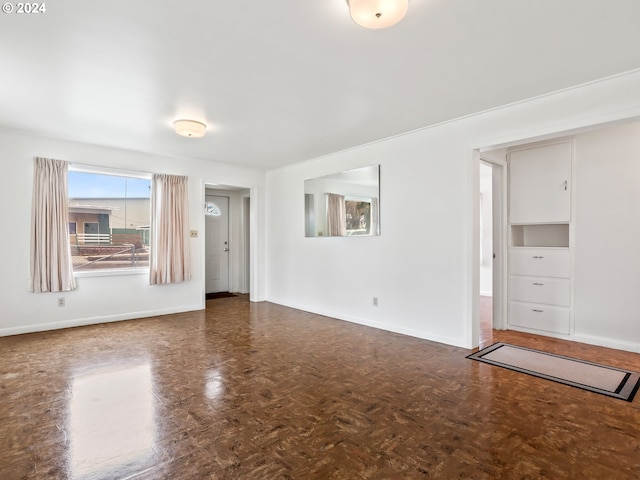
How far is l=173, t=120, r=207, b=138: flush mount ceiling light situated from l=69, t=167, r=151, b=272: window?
2.01 m

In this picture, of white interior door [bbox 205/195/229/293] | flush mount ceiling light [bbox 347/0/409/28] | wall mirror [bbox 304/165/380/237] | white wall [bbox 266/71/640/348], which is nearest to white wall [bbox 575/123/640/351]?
white wall [bbox 266/71/640/348]

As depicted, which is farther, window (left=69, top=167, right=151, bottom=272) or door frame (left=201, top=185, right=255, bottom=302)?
door frame (left=201, top=185, right=255, bottom=302)

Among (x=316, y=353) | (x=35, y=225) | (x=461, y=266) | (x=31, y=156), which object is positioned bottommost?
(x=316, y=353)

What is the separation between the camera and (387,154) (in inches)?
179

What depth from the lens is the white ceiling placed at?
2.02m

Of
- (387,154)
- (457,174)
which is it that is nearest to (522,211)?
(457,174)

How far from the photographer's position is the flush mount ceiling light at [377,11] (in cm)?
182

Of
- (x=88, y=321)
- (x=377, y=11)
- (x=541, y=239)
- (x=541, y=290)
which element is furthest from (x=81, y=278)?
(x=541, y=239)

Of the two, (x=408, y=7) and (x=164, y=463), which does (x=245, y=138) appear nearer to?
(x=408, y=7)

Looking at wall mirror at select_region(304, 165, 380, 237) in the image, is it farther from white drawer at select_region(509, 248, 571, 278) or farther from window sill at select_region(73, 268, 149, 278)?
window sill at select_region(73, 268, 149, 278)

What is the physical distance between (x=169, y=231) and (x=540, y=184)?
5.34 m

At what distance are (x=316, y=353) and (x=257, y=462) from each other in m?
1.81

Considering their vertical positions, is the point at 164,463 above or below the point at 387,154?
below

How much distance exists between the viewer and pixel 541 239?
4.73 metres
